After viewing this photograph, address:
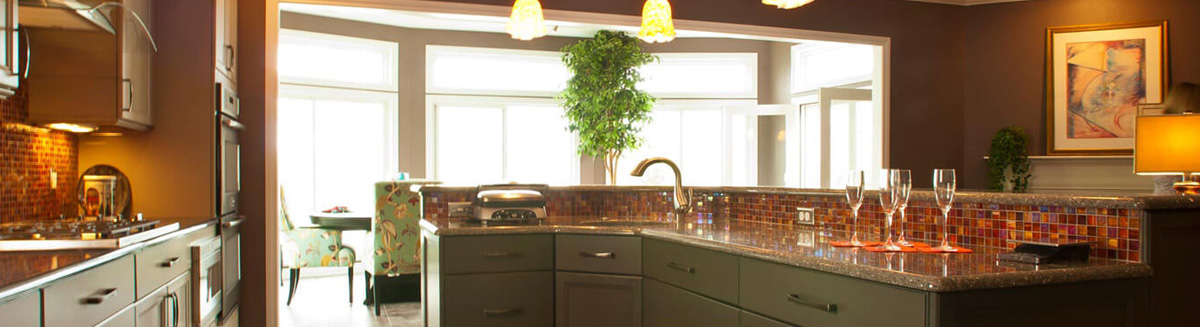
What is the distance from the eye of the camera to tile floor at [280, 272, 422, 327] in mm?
4773

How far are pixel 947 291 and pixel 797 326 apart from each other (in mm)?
490

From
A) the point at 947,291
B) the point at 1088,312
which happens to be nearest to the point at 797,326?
the point at 947,291

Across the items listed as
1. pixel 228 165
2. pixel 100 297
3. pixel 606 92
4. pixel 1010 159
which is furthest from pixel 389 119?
pixel 100 297

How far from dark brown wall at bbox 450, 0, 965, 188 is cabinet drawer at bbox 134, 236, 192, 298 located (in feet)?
12.6

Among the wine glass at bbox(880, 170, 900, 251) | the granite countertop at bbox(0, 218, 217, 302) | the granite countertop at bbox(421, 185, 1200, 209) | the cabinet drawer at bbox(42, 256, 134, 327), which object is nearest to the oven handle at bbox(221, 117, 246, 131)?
the granite countertop at bbox(0, 218, 217, 302)

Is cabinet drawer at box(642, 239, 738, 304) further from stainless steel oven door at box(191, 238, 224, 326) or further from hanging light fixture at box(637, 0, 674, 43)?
stainless steel oven door at box(191, 238, 224, 326)

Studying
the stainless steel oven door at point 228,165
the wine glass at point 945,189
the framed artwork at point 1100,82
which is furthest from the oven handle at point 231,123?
the framed artwork at point 1100,82

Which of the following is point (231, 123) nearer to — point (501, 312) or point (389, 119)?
point (501, 312)

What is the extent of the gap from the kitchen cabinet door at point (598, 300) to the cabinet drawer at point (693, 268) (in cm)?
12

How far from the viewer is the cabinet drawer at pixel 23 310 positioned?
1.31 metres

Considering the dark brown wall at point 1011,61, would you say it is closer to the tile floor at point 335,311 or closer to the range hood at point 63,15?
the tile floor at point 335,311

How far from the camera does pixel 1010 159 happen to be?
5402mm

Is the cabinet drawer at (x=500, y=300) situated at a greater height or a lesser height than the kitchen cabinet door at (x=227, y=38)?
lesser

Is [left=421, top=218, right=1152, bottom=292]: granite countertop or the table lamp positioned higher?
the table lamp
